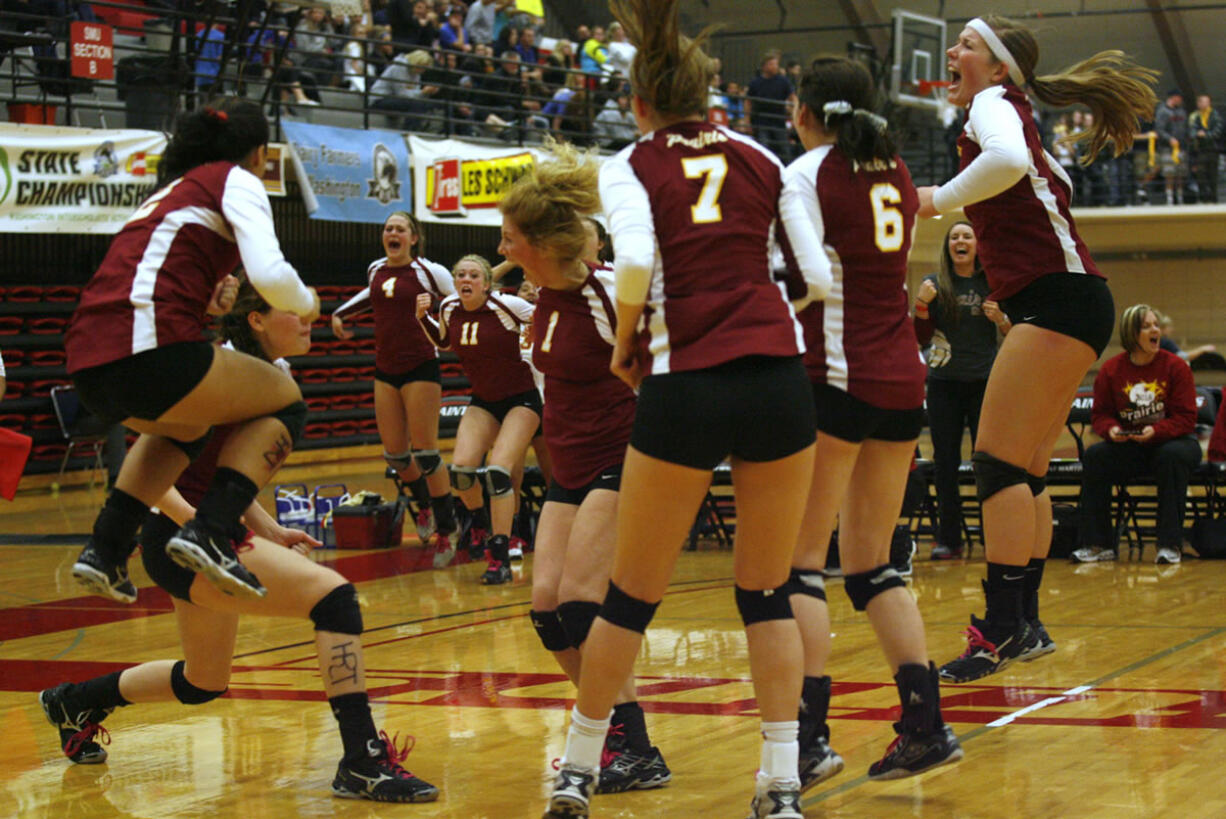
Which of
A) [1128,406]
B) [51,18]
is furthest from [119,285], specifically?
[51,18]

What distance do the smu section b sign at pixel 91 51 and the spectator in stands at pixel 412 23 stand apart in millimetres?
5394

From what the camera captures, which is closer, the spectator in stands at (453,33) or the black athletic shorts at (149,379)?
the black athletic shorts at (149,379)

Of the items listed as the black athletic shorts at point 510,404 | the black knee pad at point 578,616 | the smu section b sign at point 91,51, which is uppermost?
the smu section b sign at point 91,51

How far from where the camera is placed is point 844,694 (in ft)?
17.2

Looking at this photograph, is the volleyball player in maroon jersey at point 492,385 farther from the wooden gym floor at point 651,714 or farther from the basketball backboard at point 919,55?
the basketball backboard at point 919,55

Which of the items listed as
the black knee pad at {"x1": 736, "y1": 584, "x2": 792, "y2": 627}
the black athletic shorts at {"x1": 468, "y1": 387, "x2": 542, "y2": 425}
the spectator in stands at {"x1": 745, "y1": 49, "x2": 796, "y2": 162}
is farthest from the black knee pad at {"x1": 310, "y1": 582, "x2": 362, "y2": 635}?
the spectator in stands at {"x1": 745, "y1": 49, "x2": 796, "y2": 162}

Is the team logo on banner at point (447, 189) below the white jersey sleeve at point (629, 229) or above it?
below

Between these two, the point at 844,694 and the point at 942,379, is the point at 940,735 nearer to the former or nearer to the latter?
the point at 844,694

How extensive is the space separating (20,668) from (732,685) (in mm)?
3037

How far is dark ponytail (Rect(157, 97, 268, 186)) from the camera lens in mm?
4012

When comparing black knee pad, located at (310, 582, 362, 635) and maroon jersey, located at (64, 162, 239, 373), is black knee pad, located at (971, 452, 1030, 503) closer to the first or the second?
black knee pad, located at (310, 582, 362, 635)

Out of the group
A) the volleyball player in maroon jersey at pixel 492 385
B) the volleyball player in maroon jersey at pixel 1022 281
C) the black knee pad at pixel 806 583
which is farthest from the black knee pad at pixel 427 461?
the black knee pad at pixel 806 583

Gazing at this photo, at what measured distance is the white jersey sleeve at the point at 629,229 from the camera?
3.26 metres

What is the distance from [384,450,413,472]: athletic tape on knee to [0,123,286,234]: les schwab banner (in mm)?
4240
